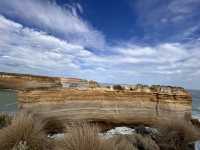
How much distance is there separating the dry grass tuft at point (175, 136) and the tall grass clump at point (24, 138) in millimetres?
2967

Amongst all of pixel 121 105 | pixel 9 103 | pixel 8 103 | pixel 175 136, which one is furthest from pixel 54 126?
pixel 8 103

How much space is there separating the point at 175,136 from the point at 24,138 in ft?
12.4

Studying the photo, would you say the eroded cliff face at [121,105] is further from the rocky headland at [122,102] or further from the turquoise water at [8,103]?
the turquoise water at [8,103]

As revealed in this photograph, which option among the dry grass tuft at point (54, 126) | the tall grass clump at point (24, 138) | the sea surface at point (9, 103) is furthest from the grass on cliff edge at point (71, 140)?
the sea surface at point (9, 103)

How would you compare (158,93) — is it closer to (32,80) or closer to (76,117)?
(76,117)

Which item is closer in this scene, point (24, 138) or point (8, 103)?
point (24, 138)

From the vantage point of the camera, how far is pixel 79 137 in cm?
341

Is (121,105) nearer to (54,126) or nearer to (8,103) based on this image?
(54,126)

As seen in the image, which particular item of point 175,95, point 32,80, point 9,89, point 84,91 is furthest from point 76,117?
point 9,89

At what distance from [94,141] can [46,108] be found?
4.29 meters

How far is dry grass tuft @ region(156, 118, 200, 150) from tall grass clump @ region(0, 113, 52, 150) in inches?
117

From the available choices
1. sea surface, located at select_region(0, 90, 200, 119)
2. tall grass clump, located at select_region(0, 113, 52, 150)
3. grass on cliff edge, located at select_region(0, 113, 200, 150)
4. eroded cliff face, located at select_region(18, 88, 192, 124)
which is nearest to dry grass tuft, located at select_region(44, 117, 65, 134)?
eroded cliff face, located at select_region(18, 88, 192, 124)

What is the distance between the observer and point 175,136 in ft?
17.9

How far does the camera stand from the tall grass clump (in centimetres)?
368
